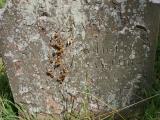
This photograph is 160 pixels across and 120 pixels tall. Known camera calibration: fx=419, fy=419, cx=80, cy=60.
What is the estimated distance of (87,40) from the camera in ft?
7.96

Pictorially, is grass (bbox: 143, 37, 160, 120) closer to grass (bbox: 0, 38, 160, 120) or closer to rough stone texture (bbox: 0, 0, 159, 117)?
grass (bbox: 0, 38, 160, 120)

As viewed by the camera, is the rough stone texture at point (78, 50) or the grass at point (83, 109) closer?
the rough stone texture at point (78, 50)

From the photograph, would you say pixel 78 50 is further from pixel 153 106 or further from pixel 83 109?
pixel 153 106

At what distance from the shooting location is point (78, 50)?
2.46 meters

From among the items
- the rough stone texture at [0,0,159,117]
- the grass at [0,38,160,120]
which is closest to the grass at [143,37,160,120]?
the grass at [0,38,160,120]

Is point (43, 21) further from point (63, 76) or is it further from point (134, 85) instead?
point (134, 85)

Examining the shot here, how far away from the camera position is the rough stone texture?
2338 mm

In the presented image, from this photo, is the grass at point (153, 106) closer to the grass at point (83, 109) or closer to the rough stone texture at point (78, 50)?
the grass at point (83, 109)

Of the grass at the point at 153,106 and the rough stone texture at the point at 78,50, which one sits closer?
the rough stone texture at the point at 78,50

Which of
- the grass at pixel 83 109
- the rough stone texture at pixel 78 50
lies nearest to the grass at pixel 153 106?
the grass at pixel 83 109

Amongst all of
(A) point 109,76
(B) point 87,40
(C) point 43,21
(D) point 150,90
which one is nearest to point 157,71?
(D) point 150,90

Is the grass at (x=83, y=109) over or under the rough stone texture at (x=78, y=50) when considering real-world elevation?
under

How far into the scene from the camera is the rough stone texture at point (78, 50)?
7.67ft

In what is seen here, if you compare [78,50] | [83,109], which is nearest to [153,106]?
[83,109]
